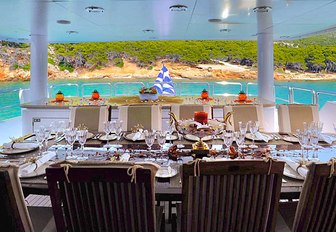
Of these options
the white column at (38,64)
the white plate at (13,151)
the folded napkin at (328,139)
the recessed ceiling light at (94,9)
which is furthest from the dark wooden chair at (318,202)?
the white column at (38,64)

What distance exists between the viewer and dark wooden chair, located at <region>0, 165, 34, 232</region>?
4.15 feet

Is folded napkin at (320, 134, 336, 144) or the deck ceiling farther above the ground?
the deck ceiling

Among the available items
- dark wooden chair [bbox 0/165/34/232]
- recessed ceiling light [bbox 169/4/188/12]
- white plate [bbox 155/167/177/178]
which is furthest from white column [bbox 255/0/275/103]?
dark wooden chair [bbox 0/165/34/232]

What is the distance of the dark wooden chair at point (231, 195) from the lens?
1.25 metres

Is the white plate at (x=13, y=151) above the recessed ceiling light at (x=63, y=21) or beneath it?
beneath

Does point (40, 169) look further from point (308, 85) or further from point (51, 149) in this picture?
point (308, 85)

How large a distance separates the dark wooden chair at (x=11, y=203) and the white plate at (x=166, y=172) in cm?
62

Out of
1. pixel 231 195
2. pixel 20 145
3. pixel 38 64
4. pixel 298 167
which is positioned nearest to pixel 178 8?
pixel 20 145

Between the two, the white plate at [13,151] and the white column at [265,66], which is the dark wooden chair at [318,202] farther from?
the white column at [265,66]

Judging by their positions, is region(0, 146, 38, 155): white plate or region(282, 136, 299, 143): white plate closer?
region(0, 146, 38, 155): white plate

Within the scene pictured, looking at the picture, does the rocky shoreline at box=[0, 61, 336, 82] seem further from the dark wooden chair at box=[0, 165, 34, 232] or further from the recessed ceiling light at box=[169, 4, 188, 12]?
the dark wooden chair at box=[0, 165, 34, 232]

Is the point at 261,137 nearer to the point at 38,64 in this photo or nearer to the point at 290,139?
the point at 290,139

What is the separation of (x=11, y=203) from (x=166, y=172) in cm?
72

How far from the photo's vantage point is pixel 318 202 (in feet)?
4.48
